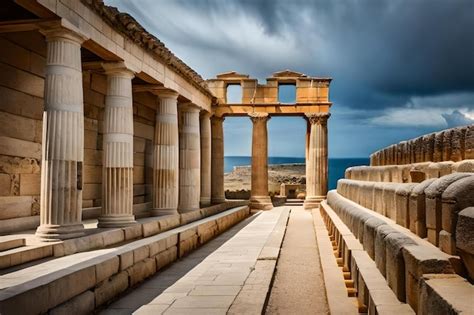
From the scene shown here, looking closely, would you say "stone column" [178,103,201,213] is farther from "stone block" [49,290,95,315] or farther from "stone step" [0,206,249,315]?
"stone block" [49,290,95,315]

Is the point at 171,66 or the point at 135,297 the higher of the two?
the point at 171,66

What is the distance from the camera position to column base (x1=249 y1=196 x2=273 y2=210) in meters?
24.5

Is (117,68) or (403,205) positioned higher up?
(117,68)

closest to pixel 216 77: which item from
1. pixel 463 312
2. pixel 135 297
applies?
pixel 135 297

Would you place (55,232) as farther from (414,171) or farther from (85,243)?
(414,171)

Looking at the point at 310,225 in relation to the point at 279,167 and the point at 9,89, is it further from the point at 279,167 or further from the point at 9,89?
the point at 279,167

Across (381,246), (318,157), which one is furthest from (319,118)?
(381,246)

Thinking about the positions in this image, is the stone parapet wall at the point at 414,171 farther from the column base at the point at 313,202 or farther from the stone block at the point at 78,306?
the column base at the point at 313,202

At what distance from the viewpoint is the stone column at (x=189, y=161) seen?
1791 centimetres

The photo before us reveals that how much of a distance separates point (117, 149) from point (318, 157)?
47.9 ft

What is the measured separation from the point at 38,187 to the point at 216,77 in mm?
15554

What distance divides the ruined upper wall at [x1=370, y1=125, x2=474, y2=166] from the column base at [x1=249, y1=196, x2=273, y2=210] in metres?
15.5

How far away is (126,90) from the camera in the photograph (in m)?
11.9

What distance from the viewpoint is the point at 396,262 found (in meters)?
4.22
